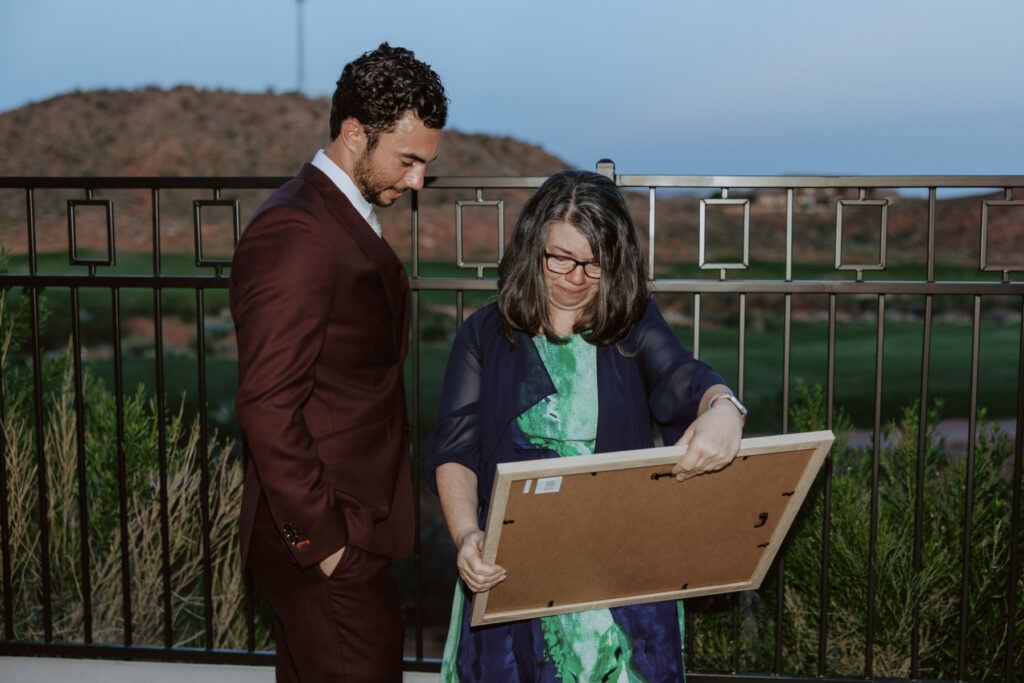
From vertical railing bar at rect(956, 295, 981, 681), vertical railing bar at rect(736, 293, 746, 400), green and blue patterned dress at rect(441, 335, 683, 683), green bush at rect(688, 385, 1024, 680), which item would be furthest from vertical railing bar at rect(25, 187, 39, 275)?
vertical railing bar at rect(956, 295, 981, 681)

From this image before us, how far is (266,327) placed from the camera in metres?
1.49

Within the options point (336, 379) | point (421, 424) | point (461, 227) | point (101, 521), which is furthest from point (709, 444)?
point (101, 521)

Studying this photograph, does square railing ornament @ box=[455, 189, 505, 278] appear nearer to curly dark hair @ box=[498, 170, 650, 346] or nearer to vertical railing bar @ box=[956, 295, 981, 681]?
curly dark hair @ box=[498, 170, 650, 346]

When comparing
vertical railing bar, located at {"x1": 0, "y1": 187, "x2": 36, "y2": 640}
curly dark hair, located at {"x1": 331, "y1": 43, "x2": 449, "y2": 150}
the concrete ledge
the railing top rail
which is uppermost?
curly dark hair, located at {"x1": 331, "y1": 43, "x2": 449, "y2": 150}

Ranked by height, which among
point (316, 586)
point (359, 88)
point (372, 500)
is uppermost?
point (359, 88)

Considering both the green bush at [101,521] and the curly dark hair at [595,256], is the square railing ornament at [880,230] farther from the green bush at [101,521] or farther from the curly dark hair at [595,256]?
the green bush at [101,521]

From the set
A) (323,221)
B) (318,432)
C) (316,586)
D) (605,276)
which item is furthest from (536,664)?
(323,221)

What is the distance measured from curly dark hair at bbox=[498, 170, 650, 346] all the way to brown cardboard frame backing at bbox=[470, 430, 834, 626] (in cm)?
38

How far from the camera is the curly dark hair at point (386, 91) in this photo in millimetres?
1616

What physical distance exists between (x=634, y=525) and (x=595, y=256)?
540 millimetres

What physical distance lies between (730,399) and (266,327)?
2.89 ft

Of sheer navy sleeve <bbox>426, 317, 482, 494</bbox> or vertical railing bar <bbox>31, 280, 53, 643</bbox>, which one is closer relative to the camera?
sheer navy sleeve <bbox>426, 317, 482, 494</bbox>

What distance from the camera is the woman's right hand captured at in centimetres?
156

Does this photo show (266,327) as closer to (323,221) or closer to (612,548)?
(323,221)
